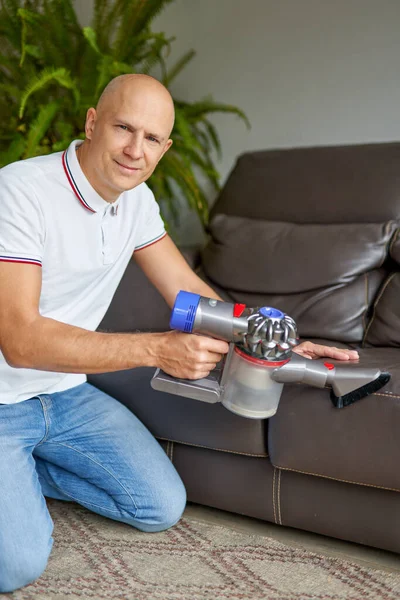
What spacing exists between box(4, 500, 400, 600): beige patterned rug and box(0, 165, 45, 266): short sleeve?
24.5 inches

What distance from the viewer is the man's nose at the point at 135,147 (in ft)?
4.59

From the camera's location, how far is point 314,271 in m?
1.90

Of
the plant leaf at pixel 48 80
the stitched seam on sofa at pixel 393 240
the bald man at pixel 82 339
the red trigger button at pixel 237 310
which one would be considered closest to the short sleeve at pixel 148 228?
the bald man at pixel 82 339

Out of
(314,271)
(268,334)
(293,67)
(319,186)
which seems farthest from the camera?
Answer: (293,67)

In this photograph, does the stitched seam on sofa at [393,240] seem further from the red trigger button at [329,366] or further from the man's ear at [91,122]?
the man's ear at [91,122]

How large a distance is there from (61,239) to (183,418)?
0.51 m

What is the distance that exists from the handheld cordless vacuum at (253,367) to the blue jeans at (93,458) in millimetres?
321

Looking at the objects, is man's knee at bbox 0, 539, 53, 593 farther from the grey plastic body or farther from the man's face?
the man's face

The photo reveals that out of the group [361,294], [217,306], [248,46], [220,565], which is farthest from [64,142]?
[220,565]

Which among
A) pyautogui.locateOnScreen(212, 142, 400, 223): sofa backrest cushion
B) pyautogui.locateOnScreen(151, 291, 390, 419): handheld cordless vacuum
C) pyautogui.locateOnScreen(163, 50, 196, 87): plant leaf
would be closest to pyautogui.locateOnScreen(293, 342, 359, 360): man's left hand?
pyautogui.locateOnScreen(151, 291, 390, 419): handheld cordless vacuum

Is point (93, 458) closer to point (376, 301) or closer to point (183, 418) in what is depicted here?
point (183, 418)

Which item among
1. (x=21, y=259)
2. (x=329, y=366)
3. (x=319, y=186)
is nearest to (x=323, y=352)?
(x=329, y=366)

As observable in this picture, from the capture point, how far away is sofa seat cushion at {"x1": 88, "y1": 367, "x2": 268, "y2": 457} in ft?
4.83

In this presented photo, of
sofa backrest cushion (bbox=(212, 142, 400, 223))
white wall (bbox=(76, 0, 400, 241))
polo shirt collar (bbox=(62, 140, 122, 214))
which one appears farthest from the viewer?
white wall (bbox=(76, 0, 400, 241))
